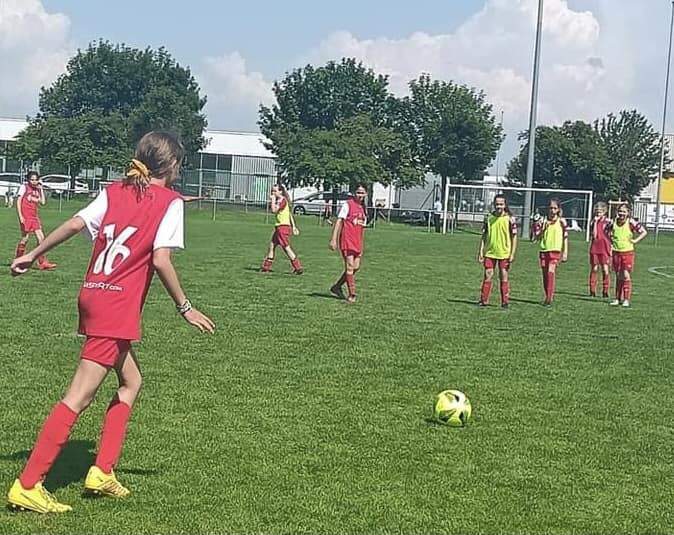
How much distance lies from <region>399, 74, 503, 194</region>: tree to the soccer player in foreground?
71.1 metres

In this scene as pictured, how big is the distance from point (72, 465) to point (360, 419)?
7.86 feet

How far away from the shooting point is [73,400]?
18.2ft

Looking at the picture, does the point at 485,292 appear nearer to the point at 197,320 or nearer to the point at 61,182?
the point at 197,320

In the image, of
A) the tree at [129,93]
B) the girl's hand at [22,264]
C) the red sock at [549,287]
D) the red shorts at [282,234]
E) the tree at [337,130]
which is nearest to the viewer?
the girl's hand at [22,264]

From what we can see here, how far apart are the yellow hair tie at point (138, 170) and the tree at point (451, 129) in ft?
233

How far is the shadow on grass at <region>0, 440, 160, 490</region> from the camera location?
6141 mm

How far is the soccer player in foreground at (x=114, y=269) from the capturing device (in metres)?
5.46

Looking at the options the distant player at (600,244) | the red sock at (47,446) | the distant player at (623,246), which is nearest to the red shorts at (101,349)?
the red sock at (47,446)

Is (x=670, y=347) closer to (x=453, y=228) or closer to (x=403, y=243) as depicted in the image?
(x=403, y=243)

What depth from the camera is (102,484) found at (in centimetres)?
577

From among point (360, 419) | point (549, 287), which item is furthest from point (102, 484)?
point (549, 287)

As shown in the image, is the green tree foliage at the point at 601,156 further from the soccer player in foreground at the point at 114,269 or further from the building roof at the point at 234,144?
the soccer player in foreground at the point at 114,269

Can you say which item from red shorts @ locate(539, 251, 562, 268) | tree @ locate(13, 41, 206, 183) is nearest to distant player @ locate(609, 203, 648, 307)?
red shorts @ locate(539, 251, 562, 268)

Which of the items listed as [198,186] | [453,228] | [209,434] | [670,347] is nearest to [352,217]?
[670,347]
